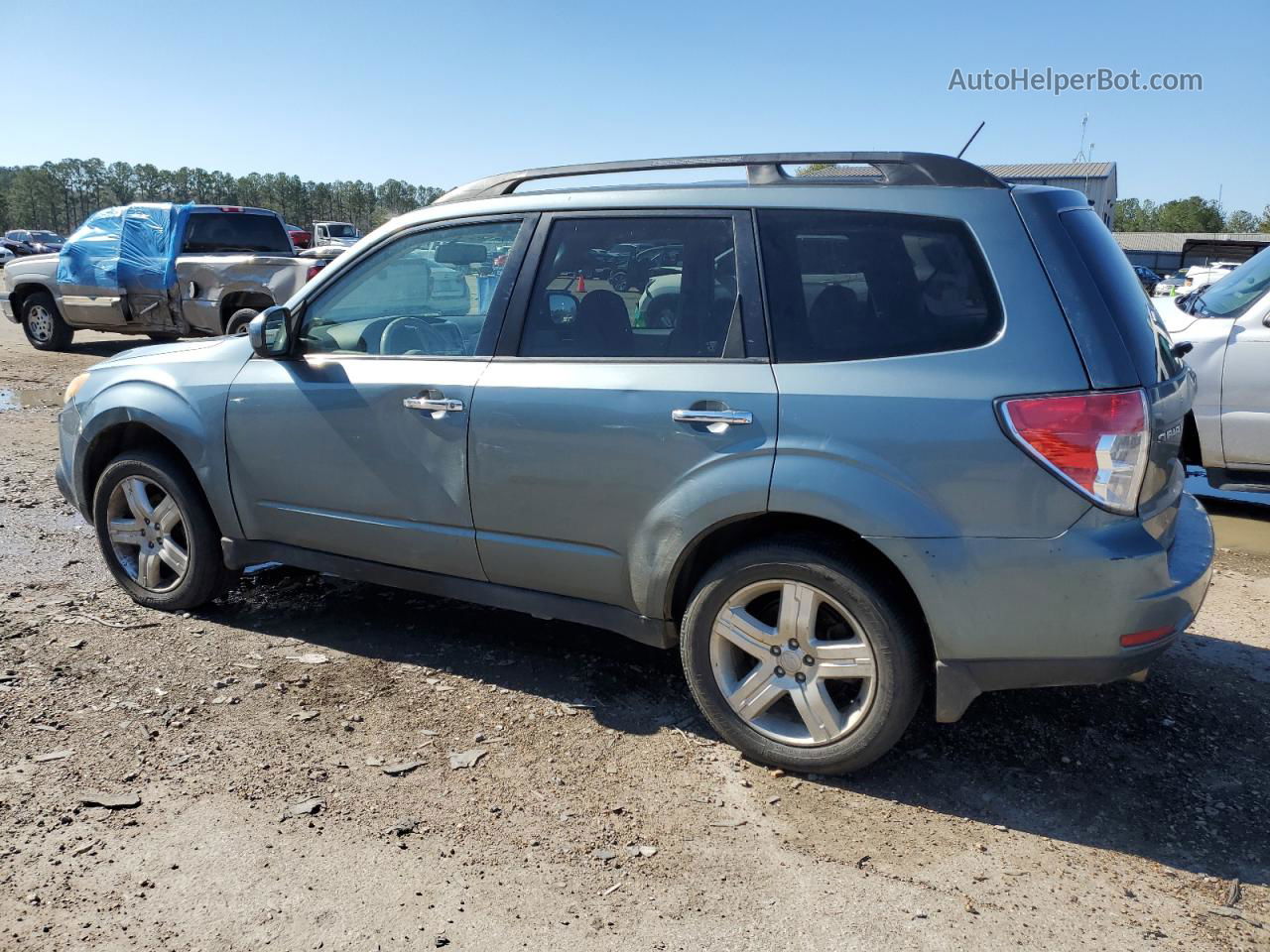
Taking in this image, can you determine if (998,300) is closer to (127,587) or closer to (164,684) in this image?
(164,684)

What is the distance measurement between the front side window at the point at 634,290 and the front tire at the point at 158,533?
1.85m

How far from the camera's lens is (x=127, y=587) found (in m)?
4.83

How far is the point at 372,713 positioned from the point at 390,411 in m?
1.13

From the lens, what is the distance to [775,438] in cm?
320

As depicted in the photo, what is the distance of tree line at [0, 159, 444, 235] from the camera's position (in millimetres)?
112375

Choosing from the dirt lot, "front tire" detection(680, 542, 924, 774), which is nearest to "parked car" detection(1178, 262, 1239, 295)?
A: the dirt lot

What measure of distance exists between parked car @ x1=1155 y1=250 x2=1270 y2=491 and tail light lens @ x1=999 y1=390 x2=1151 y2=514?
413cm

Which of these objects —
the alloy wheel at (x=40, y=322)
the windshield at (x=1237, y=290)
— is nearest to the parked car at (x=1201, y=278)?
the windshield at (x=1237, y=290)

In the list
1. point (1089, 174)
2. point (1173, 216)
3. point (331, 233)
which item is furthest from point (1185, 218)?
point (331, 233)

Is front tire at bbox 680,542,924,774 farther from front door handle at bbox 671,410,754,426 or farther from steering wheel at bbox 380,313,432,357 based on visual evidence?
steering wheel at bbox 380,313,432,357

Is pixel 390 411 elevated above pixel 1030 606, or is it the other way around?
pixel 390 411

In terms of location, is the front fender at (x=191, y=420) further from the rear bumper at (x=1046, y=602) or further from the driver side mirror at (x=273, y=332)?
the rear bumper at (x=1046, y=602)

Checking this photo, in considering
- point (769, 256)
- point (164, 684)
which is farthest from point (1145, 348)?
point (164, 684)

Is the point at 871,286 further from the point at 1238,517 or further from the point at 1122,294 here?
the point at 1238,517
